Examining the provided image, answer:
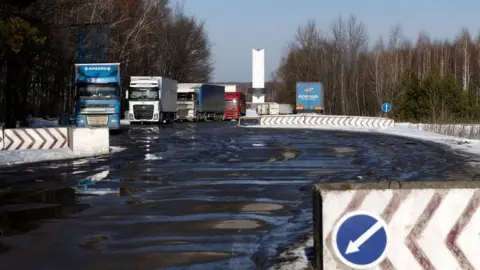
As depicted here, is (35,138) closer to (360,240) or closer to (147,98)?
(360,240)

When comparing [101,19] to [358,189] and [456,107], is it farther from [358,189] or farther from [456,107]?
[358,189]

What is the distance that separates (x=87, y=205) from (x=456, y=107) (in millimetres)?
56250

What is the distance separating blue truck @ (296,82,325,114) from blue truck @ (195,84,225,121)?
32.7ft

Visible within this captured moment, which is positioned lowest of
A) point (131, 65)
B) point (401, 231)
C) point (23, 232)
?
point (23, 232)

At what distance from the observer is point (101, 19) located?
2322 inches

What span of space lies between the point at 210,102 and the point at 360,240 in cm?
6587

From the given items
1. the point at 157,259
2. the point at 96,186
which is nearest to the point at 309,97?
the point at 96,186

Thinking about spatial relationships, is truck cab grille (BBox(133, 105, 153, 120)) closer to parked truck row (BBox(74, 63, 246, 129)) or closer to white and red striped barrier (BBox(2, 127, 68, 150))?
parked truck row (BBox(74, 63, 246, 129))

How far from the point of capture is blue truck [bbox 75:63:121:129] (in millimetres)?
38906

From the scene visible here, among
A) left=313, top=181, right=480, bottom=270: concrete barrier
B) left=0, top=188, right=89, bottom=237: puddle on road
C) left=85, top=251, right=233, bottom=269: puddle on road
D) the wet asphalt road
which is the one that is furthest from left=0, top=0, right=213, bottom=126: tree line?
left=313, top=181, right=480, bottom=270: concrete barrier

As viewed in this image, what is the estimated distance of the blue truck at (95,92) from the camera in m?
38.9

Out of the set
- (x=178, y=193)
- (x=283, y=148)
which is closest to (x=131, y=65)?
(x=283, y=148)

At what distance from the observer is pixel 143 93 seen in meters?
53.6

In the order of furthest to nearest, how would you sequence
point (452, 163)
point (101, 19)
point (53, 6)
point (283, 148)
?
1. point (101, 19)
2. point (53, 6)
3. point (283, 148)
4. point (452, 163)
